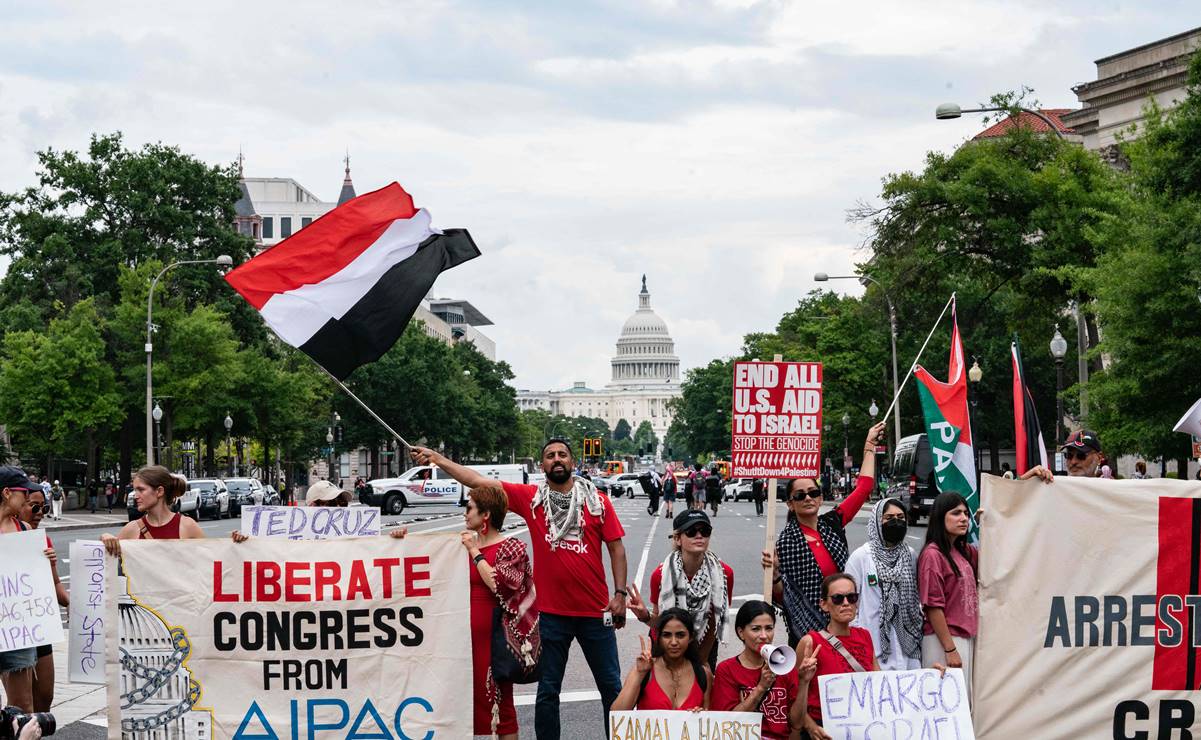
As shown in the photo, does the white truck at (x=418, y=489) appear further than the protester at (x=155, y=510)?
Yes

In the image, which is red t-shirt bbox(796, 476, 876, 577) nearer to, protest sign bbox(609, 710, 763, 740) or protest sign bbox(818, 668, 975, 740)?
protest sign bbox(818, 668, 975, 740)

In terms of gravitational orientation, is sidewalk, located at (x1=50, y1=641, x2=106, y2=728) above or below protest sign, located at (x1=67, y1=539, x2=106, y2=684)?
below

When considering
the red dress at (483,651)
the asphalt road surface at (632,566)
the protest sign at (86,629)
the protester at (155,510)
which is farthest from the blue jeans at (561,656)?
the protest sign at (86,629)

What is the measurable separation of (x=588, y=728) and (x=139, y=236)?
62927mm

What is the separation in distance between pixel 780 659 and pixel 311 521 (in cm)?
523

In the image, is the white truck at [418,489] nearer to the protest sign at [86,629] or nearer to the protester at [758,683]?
the protest sign at [86,629]

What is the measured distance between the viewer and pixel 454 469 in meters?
9.24

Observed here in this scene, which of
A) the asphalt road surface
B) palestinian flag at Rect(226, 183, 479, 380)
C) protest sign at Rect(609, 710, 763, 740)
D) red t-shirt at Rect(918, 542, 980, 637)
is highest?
palestinian flag at Rect(226, 183, 479, 380)

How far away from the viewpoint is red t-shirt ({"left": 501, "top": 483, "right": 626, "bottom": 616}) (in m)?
8.70

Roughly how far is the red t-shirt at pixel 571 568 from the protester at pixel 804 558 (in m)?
0.88

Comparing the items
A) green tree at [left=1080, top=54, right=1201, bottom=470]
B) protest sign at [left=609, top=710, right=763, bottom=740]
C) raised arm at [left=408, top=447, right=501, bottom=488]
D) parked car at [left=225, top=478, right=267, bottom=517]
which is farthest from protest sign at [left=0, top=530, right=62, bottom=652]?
parked car at [left=225, top=478, right=267, bottom=517]

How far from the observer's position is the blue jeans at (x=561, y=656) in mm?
8664

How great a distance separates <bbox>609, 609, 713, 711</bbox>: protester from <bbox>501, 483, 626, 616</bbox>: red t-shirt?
4.16 feet

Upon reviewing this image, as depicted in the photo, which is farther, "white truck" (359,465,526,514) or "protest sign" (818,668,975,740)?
"white truck" (359,465,526,514)
